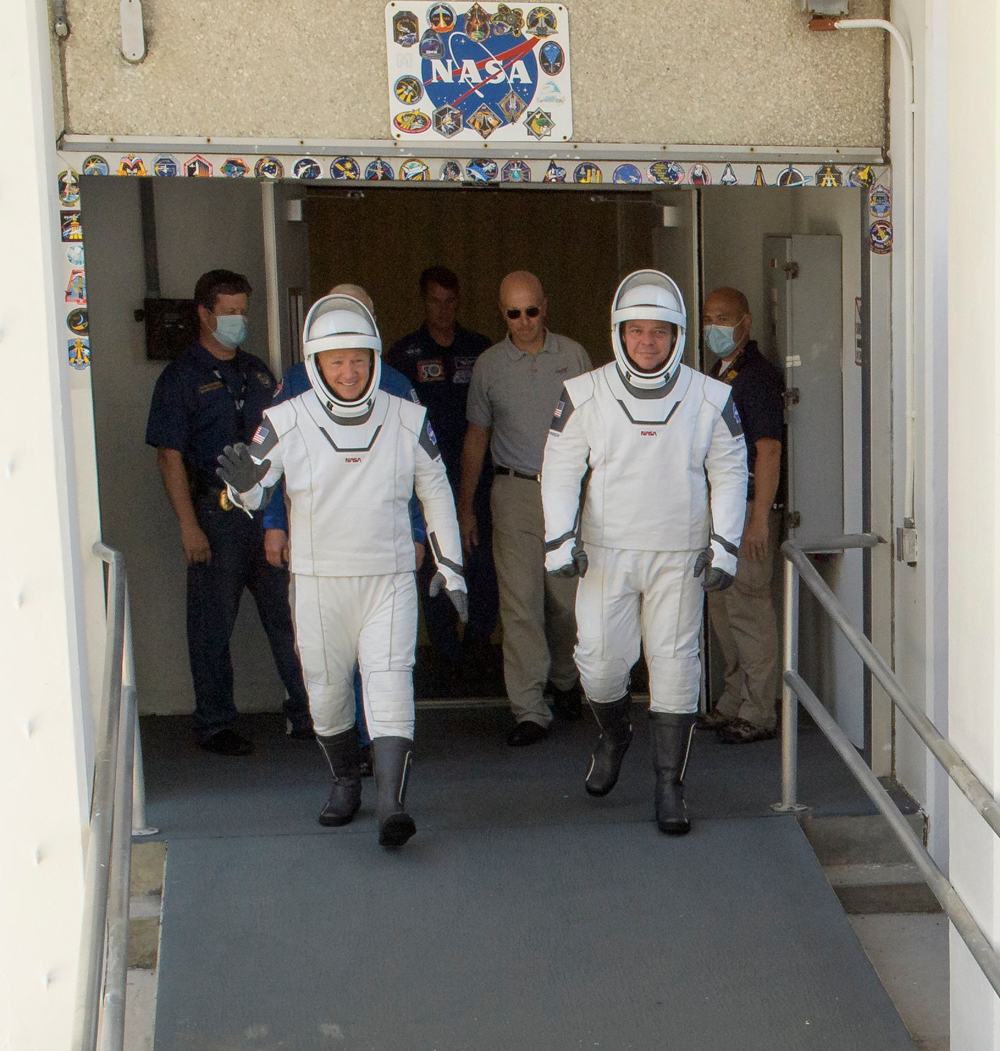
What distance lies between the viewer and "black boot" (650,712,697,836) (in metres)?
4.00

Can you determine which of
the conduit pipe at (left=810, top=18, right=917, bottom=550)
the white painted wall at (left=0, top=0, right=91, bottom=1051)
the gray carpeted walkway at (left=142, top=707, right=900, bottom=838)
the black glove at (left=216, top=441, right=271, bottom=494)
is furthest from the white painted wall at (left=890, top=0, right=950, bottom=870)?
the white painted wall at (left=0, top=0, right=91, bottom=1051)

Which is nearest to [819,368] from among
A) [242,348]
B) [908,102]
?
[908,102]

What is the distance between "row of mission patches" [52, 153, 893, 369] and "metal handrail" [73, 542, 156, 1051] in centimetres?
89

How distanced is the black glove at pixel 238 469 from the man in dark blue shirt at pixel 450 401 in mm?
1691

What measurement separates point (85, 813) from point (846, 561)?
9.11 feet

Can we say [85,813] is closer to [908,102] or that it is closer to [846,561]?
[846,561]

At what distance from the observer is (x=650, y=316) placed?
4000 millimetres

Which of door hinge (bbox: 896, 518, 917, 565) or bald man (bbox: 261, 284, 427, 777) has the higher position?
bald man (bbox: 261, 284, 427, 777)

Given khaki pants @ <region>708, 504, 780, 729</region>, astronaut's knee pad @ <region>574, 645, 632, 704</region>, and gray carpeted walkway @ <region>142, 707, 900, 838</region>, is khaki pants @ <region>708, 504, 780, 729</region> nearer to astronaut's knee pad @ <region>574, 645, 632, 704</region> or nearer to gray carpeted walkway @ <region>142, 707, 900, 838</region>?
gray carpeted walkway @ <region>142, 707, 900, 838</region>

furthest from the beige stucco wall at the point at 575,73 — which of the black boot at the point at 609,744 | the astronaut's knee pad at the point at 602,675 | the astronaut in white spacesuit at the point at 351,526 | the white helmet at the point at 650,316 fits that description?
the black boot at the point at 609,744

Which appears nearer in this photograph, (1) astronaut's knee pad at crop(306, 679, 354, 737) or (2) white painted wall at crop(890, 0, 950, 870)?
(1) astronaut's knee pad at crop(306, 679, 354, 737)

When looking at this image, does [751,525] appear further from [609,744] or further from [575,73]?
[575,73]

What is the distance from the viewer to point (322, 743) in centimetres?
410

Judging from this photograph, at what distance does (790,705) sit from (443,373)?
214 centimetres
